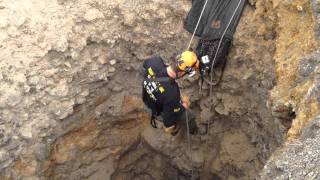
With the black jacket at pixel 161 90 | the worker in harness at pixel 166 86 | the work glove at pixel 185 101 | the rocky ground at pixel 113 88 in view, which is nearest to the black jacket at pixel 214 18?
the rocky ground at pixel 113 88

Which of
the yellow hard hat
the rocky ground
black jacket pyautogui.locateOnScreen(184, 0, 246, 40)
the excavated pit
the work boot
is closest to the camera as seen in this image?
the yellow hard hat

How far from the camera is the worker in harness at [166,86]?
5.25 m

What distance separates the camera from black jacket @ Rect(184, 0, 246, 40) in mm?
5688

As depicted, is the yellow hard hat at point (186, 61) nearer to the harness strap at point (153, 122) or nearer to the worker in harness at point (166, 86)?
the worker in harness at point (166, 86)

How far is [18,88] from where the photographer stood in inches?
227

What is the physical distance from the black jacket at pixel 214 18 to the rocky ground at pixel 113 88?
12 centimetres

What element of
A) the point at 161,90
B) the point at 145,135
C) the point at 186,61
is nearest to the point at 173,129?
the point at 145,135

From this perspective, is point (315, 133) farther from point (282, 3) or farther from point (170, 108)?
point (170, 108)

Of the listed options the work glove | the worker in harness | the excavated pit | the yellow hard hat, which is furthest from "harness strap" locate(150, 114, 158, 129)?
the yellow hard hat

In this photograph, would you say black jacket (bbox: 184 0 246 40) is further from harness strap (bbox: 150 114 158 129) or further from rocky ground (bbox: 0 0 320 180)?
harness strap (bbox: 150 114 158 129)

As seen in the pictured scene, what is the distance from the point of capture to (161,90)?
219 inches

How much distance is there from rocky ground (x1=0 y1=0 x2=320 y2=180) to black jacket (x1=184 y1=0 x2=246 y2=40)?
12cm

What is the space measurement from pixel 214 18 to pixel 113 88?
1.92 metres

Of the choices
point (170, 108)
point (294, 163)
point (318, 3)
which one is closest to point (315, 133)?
point (294, 163)
